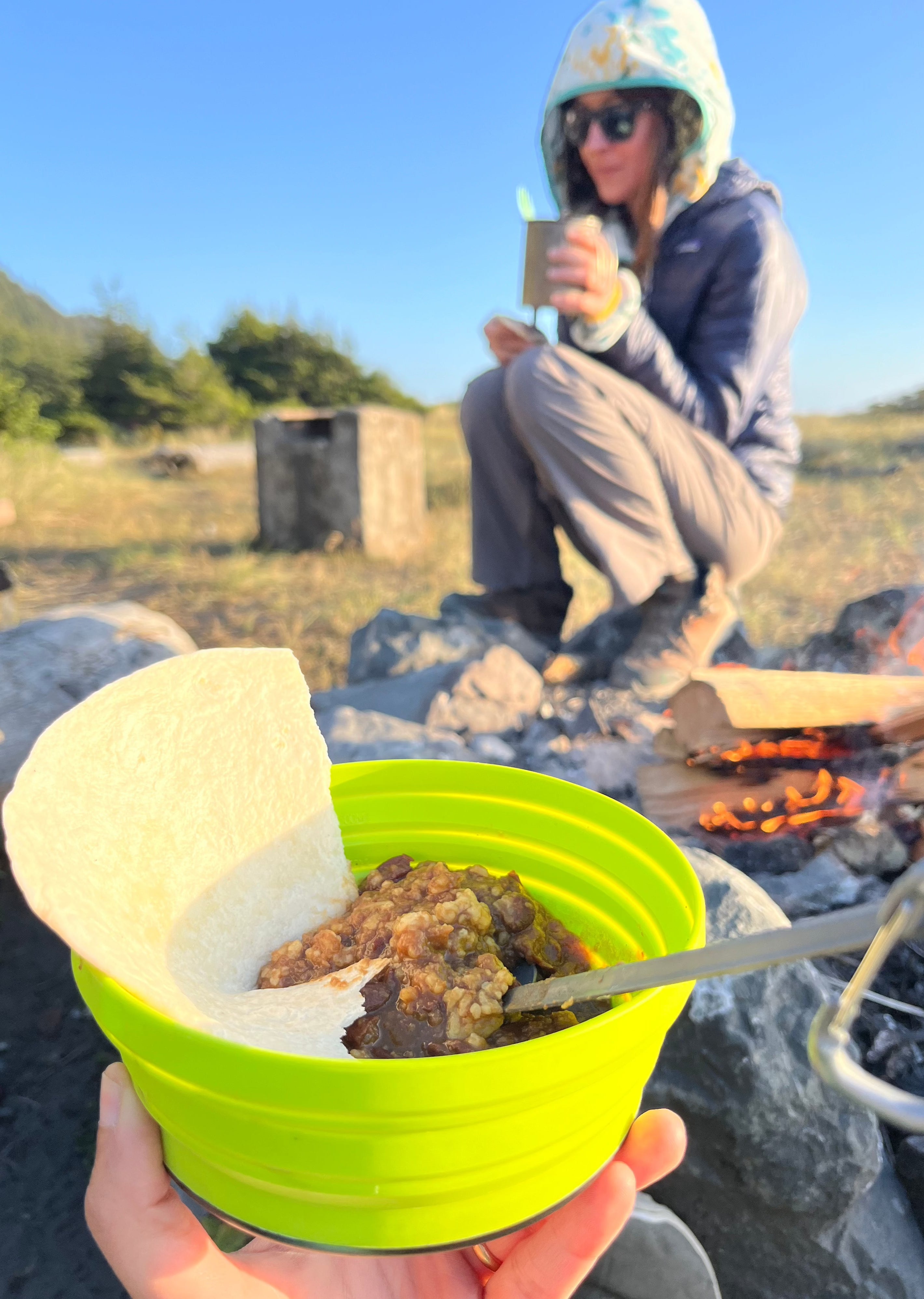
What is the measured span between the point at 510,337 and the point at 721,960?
9.43 ft

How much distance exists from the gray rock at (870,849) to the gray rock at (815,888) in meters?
0.03

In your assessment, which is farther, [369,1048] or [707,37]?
[707,37]

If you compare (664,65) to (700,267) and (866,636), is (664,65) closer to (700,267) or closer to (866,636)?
(700,267)

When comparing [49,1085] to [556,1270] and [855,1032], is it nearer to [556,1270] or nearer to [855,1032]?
[556,1270]

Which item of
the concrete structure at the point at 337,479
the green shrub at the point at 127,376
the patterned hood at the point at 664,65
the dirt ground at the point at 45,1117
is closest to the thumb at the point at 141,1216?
the dirt ground at the point at 45,1117

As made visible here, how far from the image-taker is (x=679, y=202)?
9.42ft

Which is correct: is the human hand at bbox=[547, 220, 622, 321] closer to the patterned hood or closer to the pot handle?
the patterned hood

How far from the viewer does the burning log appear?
1.86 metres

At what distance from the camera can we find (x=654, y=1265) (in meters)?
1.15

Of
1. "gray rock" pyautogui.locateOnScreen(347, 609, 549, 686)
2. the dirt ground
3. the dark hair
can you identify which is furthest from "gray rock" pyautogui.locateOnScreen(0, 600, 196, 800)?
the dark hair

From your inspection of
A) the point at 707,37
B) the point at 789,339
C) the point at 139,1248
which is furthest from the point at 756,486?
the point at 139,1248

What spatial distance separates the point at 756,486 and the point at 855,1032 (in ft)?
7.10

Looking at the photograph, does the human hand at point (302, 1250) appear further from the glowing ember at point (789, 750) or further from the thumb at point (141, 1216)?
the glowing ember at point (789, 750)

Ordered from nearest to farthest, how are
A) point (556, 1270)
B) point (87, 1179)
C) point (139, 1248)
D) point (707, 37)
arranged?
point (139, 1248) → point (556, 1270) → point (87, 1179) → point (707, 37)
